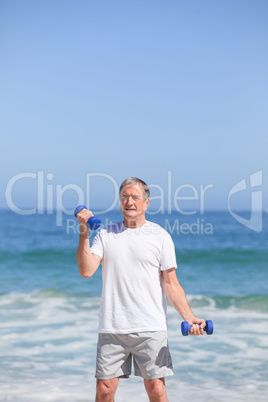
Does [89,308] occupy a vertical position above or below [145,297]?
below

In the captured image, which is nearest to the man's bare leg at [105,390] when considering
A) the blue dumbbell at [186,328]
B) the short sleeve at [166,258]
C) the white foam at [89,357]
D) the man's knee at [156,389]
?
the man's knee at [156,389]

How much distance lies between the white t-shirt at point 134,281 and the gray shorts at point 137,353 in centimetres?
5

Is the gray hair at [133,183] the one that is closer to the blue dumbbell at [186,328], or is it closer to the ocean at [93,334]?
the blue dumbbell at [186,328]

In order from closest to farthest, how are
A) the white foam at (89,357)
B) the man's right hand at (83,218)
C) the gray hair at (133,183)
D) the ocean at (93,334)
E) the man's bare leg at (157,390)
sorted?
the man's right hand at (83,218) → the man's bare leg at (157,390) → the gray hair at (133,183) → the white foam at (89,357) → the ocean at (93,334)

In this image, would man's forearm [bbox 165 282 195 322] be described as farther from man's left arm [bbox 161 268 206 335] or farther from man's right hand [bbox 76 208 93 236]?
man's right hand [bbox 76 208 93 236]

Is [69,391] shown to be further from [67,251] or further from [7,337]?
[67,251]

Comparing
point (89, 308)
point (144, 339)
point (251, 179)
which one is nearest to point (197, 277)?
point (89, 308)

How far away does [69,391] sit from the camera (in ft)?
18.4

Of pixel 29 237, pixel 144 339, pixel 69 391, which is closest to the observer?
pixel 144 339

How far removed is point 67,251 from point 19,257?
1.92 metres

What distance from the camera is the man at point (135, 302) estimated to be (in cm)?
344

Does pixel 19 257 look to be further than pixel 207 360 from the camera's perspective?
Yes

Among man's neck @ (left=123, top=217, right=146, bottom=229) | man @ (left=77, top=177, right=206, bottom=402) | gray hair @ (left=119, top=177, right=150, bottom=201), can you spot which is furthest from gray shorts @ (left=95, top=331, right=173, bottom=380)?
gray hair @ (left=119, top=177, right=150, bottom=201)

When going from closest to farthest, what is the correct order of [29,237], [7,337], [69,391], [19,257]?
[69,391] → [7,337] → [19,257] → [29,237]
